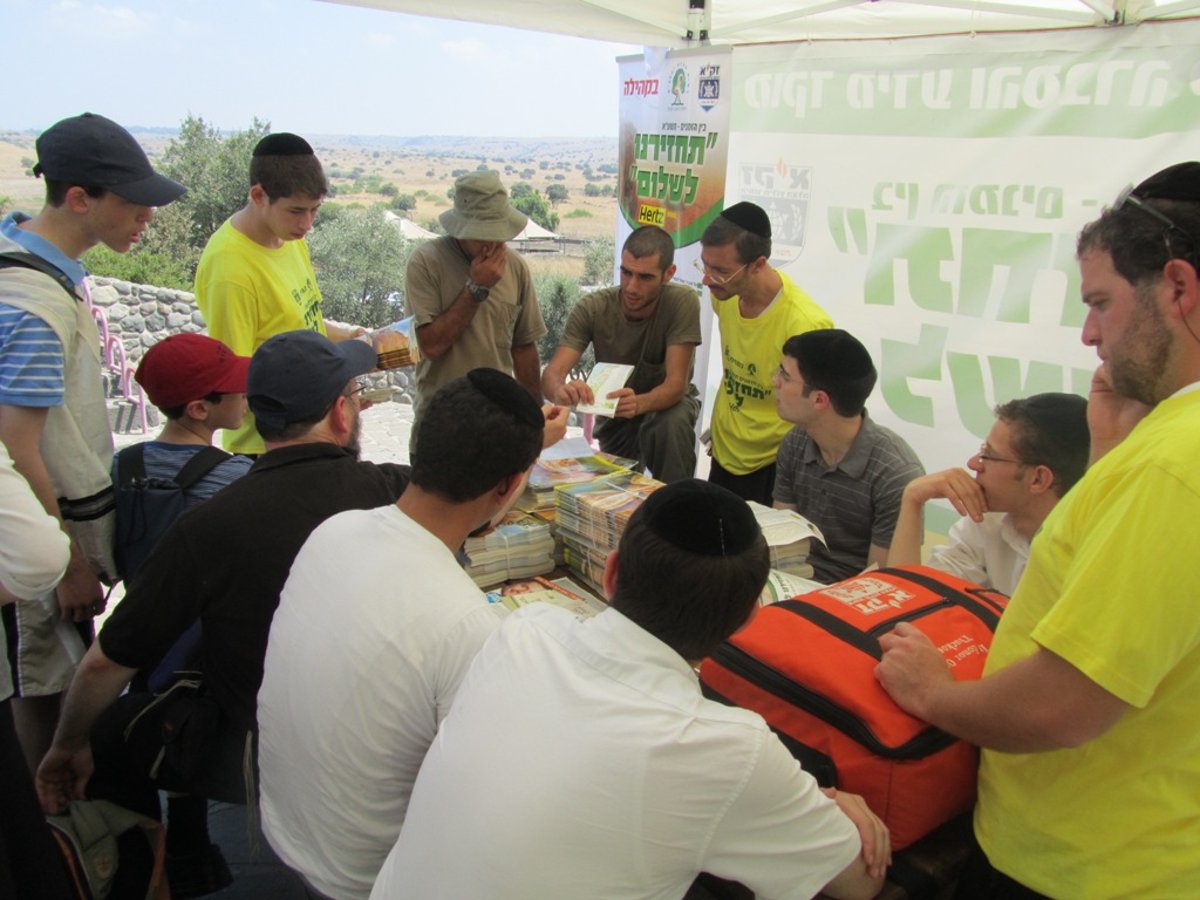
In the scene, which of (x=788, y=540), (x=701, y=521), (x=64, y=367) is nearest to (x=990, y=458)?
(x=788, y=540)

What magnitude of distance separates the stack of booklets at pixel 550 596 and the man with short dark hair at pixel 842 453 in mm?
849

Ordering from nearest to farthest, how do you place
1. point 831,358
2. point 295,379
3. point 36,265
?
point 295,379, point 36,265, point 831,358

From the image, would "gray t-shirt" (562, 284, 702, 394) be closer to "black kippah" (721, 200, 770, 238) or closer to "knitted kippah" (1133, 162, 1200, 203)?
"black kippah" (721, 200, 770, 238)

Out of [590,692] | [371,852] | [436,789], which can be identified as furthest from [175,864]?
[590,692]

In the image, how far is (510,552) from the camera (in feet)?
7.53

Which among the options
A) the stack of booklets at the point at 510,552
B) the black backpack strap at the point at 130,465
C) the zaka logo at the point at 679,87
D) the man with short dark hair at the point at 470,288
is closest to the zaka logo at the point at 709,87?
the zaka logo at the point at 679,87

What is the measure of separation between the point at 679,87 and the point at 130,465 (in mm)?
3333

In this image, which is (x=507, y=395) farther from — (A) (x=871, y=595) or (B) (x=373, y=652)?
(A) (x=871, y=595)

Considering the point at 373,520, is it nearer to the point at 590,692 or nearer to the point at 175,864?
the point at 590,692

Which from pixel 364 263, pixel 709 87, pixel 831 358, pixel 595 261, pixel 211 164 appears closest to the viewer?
pixel 831 358

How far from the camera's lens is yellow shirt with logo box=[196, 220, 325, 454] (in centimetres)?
274

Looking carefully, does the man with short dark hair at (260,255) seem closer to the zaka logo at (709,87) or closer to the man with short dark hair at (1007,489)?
the man with short dark hair at (1007,489)

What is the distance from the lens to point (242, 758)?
184cm

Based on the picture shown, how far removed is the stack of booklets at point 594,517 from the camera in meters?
2.21
